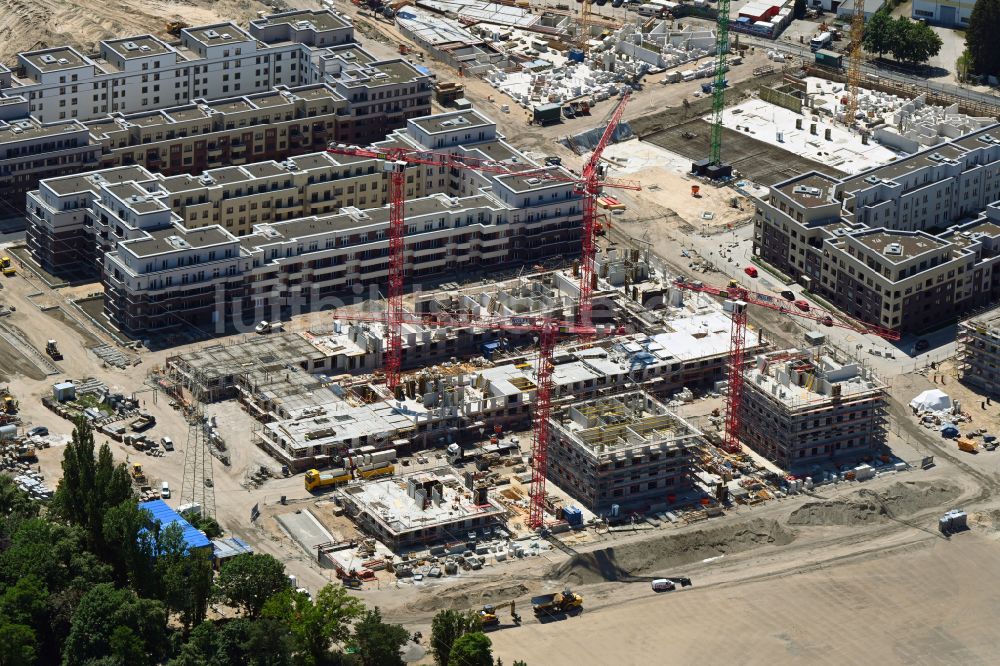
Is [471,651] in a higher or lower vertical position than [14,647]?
higher

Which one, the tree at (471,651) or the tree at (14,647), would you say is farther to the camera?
the tree at (471,651)

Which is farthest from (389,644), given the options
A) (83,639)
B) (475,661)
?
(83,639)

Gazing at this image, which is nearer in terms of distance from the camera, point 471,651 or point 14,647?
point 14,647

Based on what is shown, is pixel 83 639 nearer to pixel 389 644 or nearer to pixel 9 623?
pixel 9 623

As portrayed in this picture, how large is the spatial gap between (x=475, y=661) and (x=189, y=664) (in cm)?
2421

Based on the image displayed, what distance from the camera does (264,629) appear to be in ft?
651

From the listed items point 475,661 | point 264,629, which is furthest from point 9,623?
point 475,661

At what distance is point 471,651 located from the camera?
19725 cm

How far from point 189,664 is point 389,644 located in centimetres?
1695

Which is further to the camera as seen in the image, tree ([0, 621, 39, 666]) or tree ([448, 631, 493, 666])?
tree ([448, 631, 493, 666])

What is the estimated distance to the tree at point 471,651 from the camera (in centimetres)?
19750

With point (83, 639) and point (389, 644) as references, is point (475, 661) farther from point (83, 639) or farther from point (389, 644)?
point (83, 639)

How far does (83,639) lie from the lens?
19975 cm

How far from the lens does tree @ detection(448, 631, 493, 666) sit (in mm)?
197500
